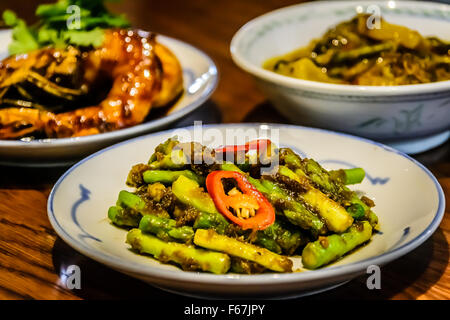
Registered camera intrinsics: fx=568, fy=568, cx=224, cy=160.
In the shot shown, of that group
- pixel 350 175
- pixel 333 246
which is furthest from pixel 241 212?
pixel 350 175

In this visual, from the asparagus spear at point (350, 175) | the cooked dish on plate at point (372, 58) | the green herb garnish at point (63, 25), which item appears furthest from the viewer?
the green herb garnish at point (63, 25)

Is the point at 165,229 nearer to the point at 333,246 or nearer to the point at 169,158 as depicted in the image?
the point at 169,158

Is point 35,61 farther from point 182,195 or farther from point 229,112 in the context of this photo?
point 182,195

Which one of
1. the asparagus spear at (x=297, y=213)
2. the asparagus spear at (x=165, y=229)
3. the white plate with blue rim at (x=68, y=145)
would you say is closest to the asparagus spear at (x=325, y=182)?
the asparagus spear at (x=297, y=213)

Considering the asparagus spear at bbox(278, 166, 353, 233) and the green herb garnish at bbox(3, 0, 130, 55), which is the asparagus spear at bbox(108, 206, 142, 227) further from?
the green herb garnish at bbox(3, 0, 130, 55)

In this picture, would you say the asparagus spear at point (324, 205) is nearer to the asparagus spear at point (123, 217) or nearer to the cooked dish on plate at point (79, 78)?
the asparagus spear at point (123, 217)

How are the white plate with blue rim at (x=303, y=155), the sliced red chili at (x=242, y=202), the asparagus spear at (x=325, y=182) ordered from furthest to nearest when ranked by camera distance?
the asparagus spear at (x=325, y=182) → the sliced red chili at (x=242, y=202) → the white plate with blue rim at (x=303, y=155)

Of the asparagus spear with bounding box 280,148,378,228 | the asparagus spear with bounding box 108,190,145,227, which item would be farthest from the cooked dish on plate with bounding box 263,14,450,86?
the asparagus spear with bounding box 108,190,145,227
